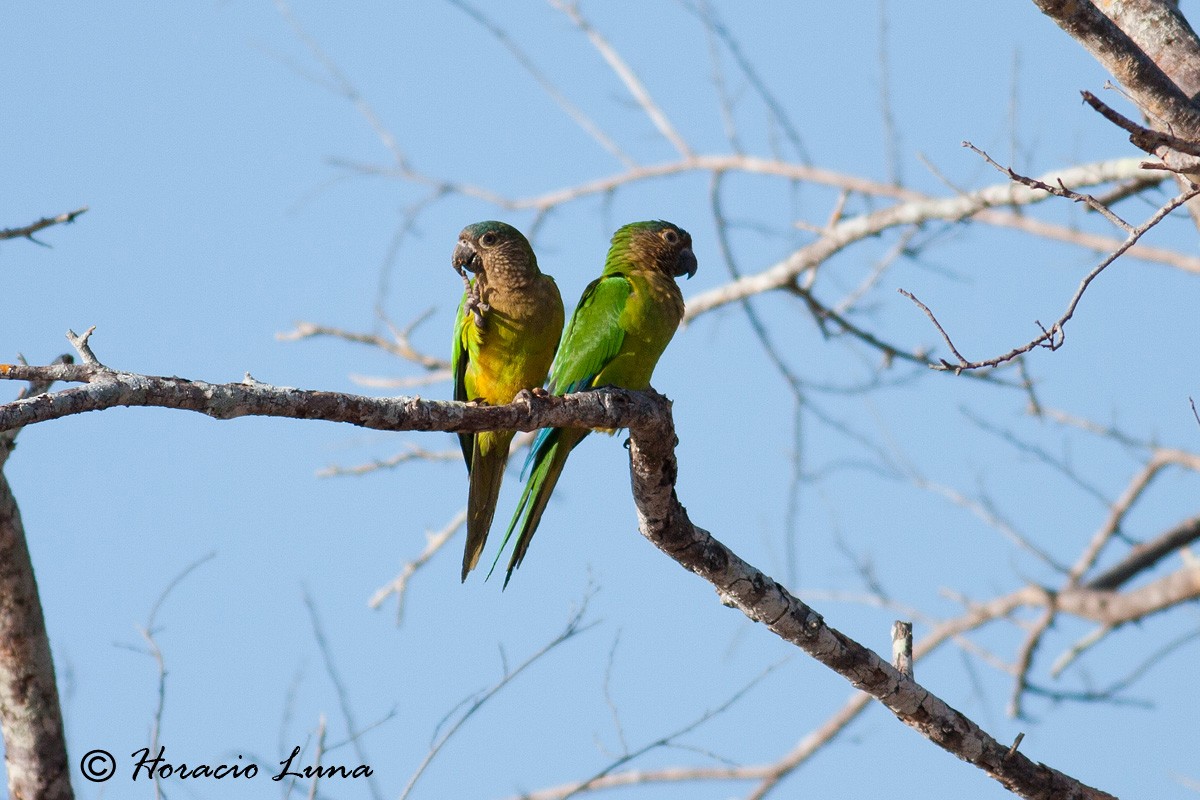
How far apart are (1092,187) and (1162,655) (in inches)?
116

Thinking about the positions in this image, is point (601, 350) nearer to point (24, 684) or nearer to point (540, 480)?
point (540, 480)

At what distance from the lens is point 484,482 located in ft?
19.6

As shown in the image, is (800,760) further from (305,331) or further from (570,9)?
(570,9)

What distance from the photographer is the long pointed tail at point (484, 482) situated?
19.2 ft

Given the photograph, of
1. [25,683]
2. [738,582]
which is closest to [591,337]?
[738,582]

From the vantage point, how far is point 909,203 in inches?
297

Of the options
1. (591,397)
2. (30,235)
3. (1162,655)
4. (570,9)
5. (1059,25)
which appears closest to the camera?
(1059,25)

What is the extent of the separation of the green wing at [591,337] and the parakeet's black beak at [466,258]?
23.7 inches

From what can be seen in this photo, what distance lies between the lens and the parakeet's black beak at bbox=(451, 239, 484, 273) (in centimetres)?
616

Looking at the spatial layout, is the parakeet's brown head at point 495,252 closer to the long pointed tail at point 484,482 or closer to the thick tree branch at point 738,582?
the long pointed tail at point 484,482

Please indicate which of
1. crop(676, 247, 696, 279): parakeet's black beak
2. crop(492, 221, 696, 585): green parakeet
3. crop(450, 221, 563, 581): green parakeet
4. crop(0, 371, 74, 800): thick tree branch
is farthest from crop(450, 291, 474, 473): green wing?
crop(0, 371, 74, 800): thick tree branch

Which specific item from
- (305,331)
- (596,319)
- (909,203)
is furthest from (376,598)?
(909,203)

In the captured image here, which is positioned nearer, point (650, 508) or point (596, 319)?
point (650, 508)

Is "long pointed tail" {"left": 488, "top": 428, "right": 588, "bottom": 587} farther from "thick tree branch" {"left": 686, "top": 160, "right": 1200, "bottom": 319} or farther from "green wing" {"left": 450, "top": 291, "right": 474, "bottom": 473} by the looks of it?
"thick tree branch" {"left": 686, "top": 160, "right": 1200, "bottom": 319}
